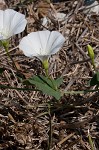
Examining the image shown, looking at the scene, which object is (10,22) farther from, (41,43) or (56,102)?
(56,102)

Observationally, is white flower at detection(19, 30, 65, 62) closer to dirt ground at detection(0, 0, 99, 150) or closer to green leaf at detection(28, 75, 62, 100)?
green leaf at detection(28, 75, 62, 100)

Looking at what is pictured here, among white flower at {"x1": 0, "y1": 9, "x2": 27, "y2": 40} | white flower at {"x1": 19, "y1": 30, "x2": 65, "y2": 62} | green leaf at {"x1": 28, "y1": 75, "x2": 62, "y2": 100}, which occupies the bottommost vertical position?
green leaf at {"x1": 28, "y1": 75, "x2": 62, "y2": 100}

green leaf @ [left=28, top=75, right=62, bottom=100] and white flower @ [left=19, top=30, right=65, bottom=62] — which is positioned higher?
white flower @ [left=19, top=30, right=65, bottom=62]

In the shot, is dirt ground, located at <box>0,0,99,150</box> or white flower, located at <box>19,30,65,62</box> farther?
dirt ground, located at <box>0,0,99,150</box>

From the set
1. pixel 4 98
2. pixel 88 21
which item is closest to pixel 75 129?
pixel 4 98

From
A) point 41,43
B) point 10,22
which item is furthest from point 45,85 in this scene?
point 10,22

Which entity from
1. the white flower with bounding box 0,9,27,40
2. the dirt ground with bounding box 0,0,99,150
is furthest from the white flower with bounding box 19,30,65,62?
the dirt ground with bounding box 0,0,99,150
